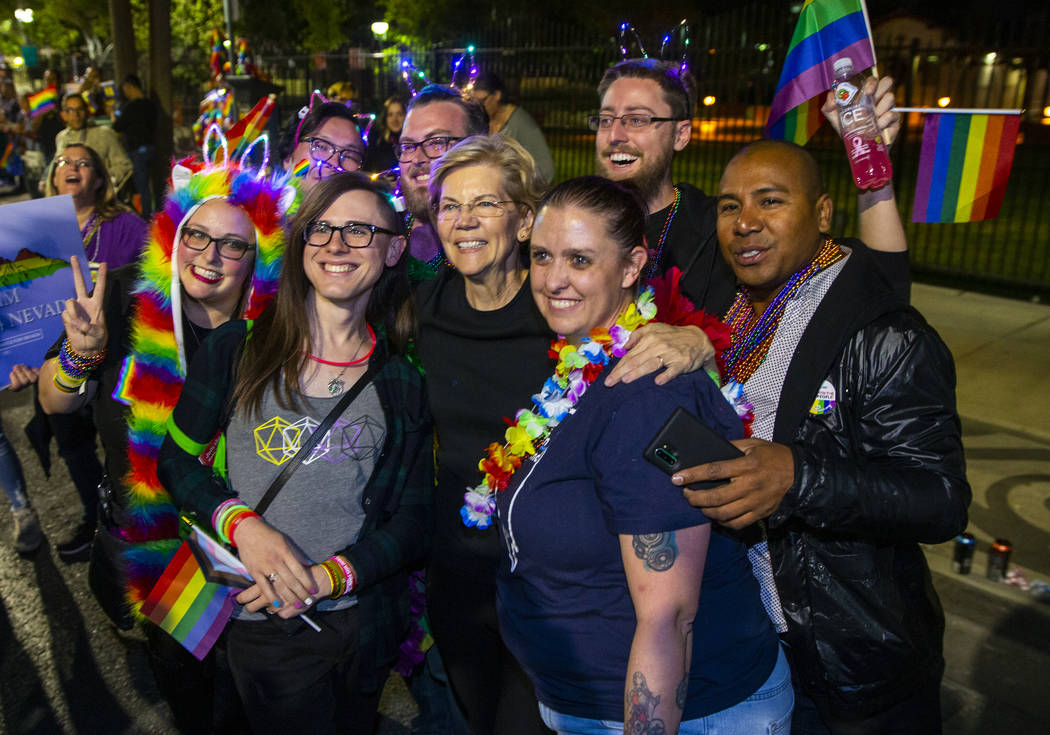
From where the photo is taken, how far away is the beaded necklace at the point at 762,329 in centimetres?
234

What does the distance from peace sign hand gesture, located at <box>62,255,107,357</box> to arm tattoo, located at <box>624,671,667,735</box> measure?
85.5 inches

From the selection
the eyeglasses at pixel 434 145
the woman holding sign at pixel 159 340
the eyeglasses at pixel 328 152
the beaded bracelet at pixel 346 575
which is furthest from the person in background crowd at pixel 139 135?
the beaded bracelet at pixel 346 575

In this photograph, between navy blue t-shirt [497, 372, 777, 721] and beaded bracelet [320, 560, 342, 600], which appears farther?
beaded bracelet [320, 560, 342, 600]

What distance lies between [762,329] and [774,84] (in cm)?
1390

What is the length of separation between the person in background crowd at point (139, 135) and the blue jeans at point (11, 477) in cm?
921

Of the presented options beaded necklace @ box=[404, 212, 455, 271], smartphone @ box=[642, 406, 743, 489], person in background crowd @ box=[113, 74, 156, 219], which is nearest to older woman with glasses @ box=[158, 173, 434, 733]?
beaded necklace @ box=[404, 212, 455, 271]

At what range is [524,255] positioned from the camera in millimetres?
2803

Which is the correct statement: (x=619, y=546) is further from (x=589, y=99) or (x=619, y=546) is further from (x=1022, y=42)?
(x=589, y=99)

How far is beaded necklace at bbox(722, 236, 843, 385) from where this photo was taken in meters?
2.34

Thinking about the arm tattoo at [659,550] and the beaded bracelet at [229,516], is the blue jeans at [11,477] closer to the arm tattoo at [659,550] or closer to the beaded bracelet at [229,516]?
the beaded bracelet at [229,516]

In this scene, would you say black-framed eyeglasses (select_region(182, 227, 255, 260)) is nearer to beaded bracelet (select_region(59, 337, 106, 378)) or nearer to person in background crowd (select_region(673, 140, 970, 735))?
beaded bracelet (select_region(59, 337, 106, 378))

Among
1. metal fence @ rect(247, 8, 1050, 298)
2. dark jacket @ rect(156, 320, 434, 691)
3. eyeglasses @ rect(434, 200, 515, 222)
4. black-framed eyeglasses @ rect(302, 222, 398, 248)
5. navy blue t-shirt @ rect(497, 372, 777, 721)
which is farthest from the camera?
metal fence @ rect(247, 8, 1050, 298)

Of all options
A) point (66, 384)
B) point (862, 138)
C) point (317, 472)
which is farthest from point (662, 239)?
point (66, 384)

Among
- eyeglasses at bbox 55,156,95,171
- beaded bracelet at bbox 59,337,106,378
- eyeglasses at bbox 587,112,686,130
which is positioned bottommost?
beaded bracelet at bbox 59,337,106,378
